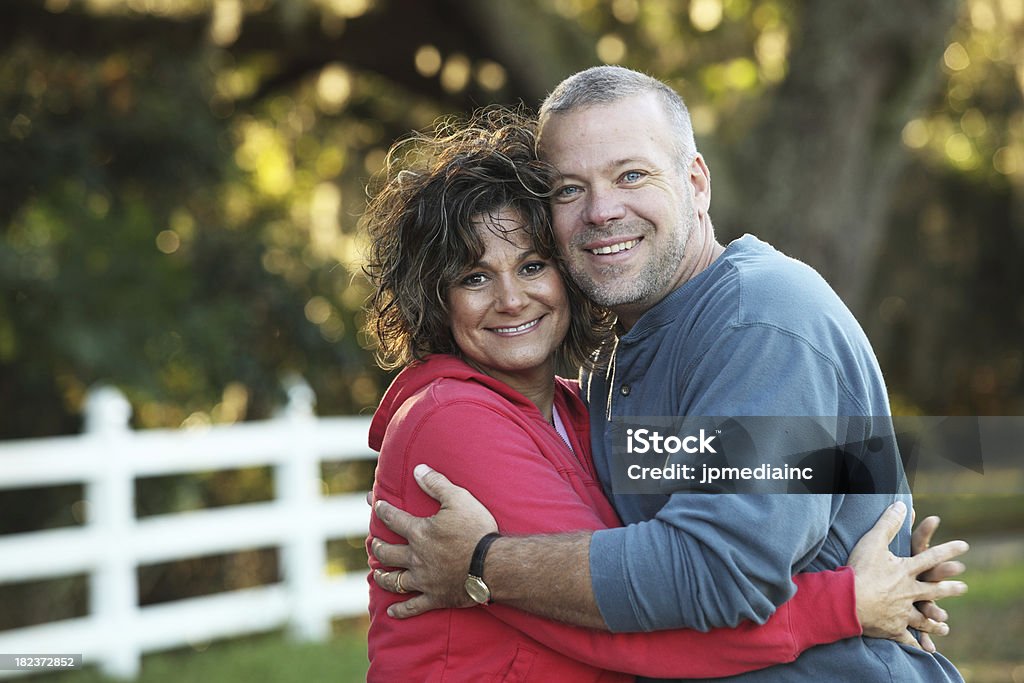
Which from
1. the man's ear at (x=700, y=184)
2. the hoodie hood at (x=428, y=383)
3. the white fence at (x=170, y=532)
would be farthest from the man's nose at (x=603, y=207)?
the white fence at (x=170, y=532)

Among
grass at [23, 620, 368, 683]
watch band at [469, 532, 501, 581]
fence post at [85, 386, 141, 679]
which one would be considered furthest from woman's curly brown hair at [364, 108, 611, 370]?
fence post at [85, 386, 141, 679]

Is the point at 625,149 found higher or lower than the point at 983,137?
lower

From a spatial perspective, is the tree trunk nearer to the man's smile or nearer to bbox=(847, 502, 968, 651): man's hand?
the man's smile

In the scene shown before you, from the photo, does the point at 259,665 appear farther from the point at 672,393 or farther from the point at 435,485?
the point at 672,393

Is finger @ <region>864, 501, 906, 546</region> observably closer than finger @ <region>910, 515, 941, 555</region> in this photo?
Yes

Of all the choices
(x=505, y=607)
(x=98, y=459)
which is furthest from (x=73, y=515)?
Answer: (x=505, y=607)

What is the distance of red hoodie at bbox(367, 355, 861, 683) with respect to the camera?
8.13ft

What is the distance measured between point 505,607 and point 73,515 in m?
6.58

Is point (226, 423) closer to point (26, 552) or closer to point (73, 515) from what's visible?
point (73, 515)

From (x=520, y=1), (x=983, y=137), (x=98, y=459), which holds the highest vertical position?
(x=983, y=137)

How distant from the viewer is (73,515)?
27.7 ft

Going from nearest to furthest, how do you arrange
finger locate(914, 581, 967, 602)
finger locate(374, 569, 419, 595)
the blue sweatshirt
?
the blue sweatshirt < finger locate(914, 581, 967, 602) < finger locate(374, 569, 419, 595)

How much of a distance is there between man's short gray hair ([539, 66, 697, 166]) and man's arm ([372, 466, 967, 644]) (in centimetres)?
93

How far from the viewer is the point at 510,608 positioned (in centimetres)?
260
